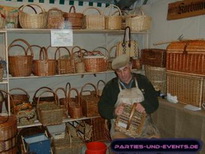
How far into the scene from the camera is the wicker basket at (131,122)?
2723 mm

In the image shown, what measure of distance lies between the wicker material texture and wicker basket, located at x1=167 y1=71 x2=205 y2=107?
0.74 feet

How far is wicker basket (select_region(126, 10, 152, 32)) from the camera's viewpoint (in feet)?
12.5

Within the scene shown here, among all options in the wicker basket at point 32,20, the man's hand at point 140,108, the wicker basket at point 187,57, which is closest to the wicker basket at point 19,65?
the wicker basket at point 32,20

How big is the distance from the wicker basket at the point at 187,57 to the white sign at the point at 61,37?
137 centimetres

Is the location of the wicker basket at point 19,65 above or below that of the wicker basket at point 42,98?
above

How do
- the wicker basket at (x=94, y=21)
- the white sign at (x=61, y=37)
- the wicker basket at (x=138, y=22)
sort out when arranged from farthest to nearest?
the wicker basket at (x=138, y=22) → the wicker basket at (x=94, y=21) → the white sign at (x=61, y=37)

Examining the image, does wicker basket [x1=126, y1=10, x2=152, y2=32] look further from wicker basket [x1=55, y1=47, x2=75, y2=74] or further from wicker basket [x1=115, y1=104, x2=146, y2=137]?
wicker basket [x1=115, y1=104, x2=146, y2=137]

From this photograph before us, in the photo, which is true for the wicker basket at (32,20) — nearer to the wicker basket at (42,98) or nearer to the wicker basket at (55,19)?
the wicker basket at (55,19)

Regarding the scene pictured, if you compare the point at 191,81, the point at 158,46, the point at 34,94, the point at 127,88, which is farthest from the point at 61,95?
the point at 191,81

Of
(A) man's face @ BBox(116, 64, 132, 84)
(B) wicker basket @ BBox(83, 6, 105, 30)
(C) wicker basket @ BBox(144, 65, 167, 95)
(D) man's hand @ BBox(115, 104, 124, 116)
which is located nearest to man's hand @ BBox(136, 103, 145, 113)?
(D) man's hand @ BBox(115, 104, 124, 116)

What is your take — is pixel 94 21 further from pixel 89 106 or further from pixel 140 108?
pixel 140 108

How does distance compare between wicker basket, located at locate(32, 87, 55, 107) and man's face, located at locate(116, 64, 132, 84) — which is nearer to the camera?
man's face, located at locate(116, 64, 132, 84)

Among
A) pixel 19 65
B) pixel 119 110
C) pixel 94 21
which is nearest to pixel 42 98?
pixel 19 65

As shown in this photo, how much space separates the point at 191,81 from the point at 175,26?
99 cm
